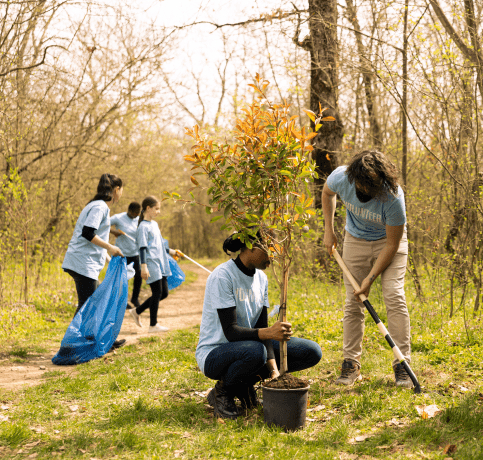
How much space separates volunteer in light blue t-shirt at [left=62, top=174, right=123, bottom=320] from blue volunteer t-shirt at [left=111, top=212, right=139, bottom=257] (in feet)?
6.56

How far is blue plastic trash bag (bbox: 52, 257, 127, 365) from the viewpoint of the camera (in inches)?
185

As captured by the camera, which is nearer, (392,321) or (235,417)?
(235,417)

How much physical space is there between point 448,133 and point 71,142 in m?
6.54

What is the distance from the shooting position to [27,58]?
7.02 meters

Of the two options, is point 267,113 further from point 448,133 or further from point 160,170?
point 160,170

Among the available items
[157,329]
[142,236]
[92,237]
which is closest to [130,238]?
[142,236]

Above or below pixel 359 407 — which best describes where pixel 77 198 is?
above

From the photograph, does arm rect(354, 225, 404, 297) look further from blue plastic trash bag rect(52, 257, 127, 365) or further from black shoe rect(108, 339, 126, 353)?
black shoe rect(108, 339, 126, 353)

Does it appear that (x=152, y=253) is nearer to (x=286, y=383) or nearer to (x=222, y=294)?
(x=222, y=294)

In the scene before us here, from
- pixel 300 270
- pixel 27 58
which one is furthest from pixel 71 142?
pixel 300 270

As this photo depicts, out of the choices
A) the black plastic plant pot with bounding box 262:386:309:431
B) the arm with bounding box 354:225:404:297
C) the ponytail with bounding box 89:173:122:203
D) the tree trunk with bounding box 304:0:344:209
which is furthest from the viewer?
the tree trunk with bounding box 304:0:344:209

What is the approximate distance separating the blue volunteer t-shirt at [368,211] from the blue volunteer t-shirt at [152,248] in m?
3.06

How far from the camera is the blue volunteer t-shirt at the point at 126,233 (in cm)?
705

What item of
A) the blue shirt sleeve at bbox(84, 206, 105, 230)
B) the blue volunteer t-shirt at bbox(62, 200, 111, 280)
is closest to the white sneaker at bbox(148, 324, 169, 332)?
the blue volunteer t-shirt at bbox(62, 200, 111, 280)
